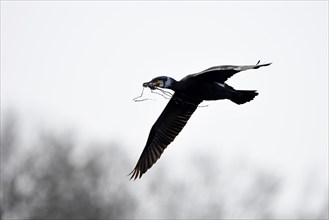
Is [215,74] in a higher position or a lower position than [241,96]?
higher

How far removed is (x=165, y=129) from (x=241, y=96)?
217cm

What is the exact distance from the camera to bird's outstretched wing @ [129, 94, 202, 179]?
20.1m

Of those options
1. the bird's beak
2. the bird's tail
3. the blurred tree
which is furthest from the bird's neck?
the blurred tree

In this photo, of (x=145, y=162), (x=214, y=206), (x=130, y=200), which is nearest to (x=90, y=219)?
(x=130, y=200)

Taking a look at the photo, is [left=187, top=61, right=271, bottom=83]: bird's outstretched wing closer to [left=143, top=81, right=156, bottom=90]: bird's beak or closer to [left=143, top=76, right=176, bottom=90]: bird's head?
[left=143, top=76, right=176, bottom=90]: bird's head

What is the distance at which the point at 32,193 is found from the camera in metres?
41.6

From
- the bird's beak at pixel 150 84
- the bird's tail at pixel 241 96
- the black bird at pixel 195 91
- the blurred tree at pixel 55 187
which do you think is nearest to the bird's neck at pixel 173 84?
the black bird at pixel 195 91

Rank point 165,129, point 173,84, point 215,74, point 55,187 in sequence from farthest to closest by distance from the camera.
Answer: point 55,187
point 165,129
point 173,84
point 215,74

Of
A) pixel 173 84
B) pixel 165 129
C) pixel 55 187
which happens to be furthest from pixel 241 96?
pixel 55 187

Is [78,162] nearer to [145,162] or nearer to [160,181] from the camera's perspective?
[160,181]

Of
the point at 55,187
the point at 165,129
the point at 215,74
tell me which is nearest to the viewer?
the point at 215,74

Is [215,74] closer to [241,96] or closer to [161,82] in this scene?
[241,96]

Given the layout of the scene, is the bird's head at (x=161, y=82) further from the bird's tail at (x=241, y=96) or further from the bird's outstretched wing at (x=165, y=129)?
the bird's outstretched wing at (x=165, y=129)

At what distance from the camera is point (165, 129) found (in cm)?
2052
